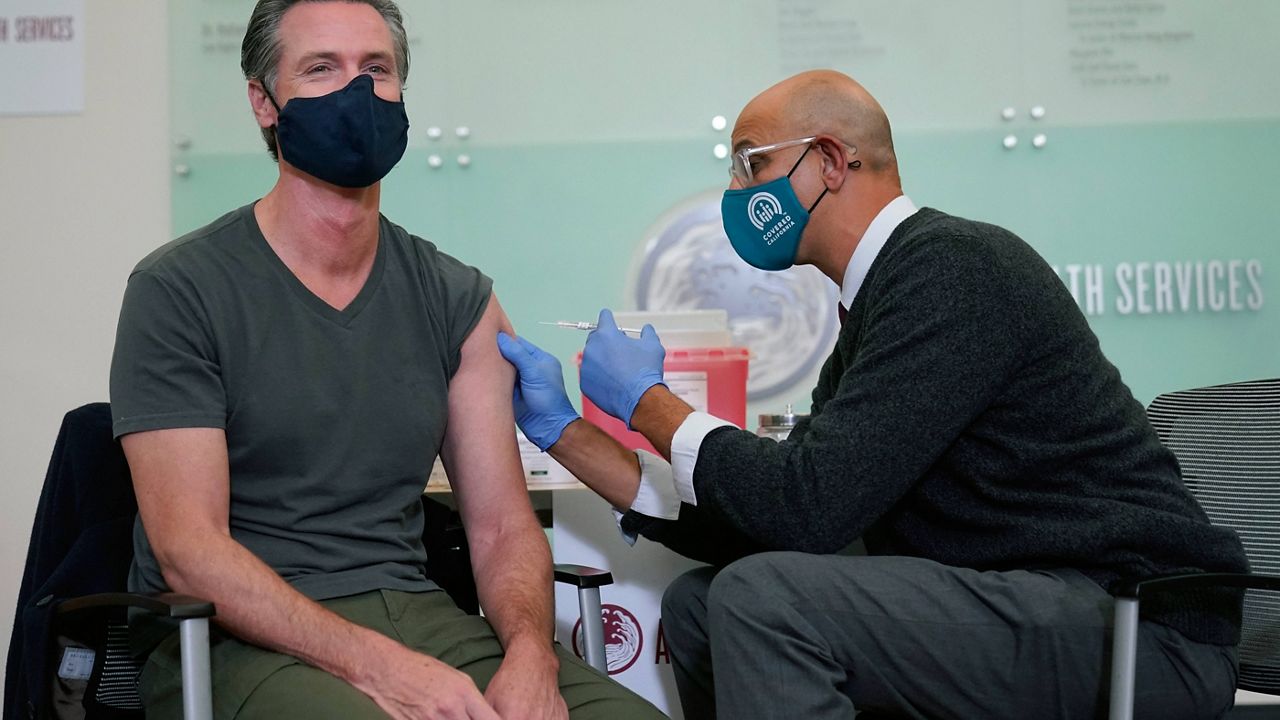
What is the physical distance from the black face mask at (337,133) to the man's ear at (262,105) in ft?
0.10

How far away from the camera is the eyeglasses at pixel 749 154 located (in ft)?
6.26

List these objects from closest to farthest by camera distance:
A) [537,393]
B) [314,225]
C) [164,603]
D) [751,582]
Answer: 1. [164,603]
2. [751,582]
3. [314,225]
4. [537,393]

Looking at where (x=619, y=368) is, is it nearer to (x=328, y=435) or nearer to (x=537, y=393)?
(x=537, y=393)

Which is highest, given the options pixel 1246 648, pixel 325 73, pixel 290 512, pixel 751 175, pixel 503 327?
pixel 325 73

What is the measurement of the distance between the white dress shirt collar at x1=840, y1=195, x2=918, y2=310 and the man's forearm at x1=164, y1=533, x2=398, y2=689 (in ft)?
3.06

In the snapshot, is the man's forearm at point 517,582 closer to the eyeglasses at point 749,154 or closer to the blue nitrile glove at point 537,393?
the blue nitrile glove at point 537,393

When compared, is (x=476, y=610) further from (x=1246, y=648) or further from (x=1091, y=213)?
(x=1091, y=213)

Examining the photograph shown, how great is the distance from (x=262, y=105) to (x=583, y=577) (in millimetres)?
793

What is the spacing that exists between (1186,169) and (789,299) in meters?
1.11

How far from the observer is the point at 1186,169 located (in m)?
3.14

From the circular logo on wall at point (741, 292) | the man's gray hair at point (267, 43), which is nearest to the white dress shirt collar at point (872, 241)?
the man's gray hair at point (267, 43)

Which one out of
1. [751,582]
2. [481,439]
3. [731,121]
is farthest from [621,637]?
[731,121]

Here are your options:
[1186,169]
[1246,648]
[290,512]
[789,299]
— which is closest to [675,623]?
[290,512]

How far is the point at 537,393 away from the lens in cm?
183
